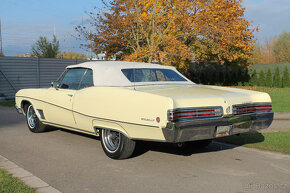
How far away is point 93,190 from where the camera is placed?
4125 millimetres

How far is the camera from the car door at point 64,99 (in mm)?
6336

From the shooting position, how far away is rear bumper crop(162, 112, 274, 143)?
454 cm

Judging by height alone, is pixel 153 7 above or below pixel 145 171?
above

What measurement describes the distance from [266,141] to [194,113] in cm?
285

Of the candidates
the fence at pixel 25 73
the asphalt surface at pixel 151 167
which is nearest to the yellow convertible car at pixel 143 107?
the asphalt surface at pixel 151 167

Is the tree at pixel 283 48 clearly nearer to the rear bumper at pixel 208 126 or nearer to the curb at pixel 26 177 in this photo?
the rear bumper at pixel 208 126

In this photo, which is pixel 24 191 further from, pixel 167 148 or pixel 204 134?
pixel 167 148

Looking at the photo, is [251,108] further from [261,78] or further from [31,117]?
[261,78]

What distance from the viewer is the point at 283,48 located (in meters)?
48.3

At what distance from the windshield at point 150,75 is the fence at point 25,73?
14.7 metres

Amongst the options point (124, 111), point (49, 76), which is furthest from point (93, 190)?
point (49, 76)

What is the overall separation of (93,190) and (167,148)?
8.45 feet

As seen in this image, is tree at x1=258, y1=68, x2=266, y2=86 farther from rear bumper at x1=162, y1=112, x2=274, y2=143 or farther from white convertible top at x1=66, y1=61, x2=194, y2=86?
rear bumper at x1=162, y1=112, x2=274, y2=143

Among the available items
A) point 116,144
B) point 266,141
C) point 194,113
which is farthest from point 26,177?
point 266,141
